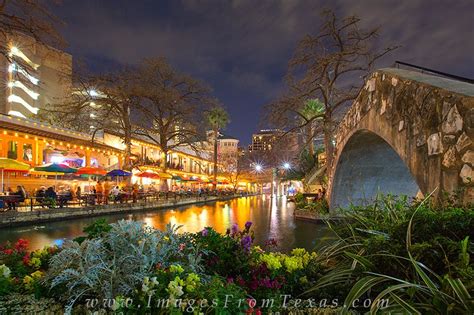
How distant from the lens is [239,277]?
3088 millimetres

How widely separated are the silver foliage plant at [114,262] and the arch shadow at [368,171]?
24.1 feet

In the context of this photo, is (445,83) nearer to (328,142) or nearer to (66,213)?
(328,142)

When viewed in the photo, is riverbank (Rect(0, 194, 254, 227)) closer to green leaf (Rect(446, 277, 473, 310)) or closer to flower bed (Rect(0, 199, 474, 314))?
flower bed (Rect(0, 199, 474, 314))

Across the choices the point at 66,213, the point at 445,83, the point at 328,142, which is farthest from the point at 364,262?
the point at 66,213

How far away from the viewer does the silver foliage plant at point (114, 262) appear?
257 cm

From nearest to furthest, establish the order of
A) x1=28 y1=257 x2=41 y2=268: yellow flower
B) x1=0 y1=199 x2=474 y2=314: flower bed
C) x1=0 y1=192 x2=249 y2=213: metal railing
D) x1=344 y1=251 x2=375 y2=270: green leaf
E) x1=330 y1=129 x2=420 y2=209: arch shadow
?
x1=0 y1=199 x2=474 y2=314: flower bed → x1=344 y1=251 x2=375 y2=270: green leaf → x1=28 y1=257 x2=41 y2=268: yellow flower → x1=330 y1=129 x2=420 y2=209: arch shadow → x1=0 y1=192 x2=249 y2=213: metal railing

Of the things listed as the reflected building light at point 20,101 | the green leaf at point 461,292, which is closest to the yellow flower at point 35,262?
the green leaf at point 461,292

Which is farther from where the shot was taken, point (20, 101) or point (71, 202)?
point (20, 101)

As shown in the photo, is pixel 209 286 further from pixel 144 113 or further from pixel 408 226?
pixel 144 113

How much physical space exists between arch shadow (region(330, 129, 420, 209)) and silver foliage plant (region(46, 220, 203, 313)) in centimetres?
736

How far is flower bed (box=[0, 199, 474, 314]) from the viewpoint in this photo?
2.35 metres

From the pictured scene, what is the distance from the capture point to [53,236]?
11664mm

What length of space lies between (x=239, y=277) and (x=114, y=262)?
110 cm

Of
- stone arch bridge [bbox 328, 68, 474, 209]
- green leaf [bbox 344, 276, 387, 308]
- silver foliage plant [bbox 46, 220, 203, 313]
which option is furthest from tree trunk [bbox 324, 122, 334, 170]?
green leaf [bbox 344, 276, 387, 308]
